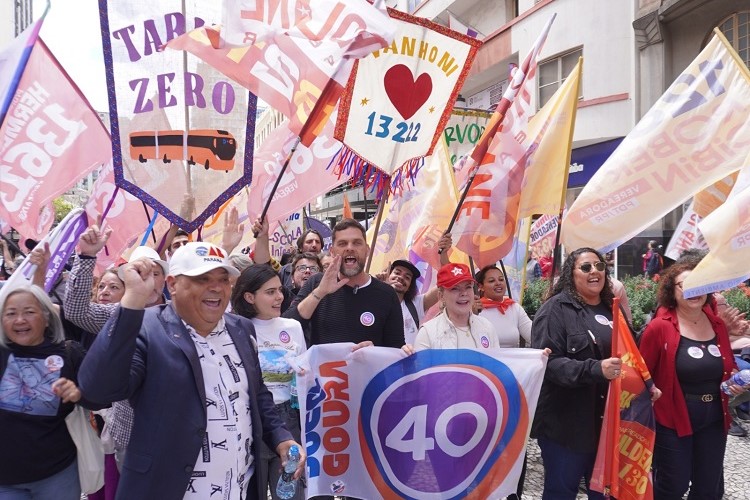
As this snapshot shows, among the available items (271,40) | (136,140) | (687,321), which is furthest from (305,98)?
(687,321)

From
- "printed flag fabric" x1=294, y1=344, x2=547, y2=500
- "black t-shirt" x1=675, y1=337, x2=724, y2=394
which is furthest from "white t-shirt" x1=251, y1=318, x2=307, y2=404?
"black t-shirt" x1=675, y1=337, x2=724, y2=394

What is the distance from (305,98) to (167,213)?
123 centimetres

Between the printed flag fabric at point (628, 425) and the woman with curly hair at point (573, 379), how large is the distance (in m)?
0.09

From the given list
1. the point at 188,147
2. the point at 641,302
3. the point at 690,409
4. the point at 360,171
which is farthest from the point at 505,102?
the point at 641,302

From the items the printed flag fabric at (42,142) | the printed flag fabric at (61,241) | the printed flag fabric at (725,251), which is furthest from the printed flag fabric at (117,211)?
the printed flag fabric at (725,251)

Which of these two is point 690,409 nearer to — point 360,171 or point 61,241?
point 360,171

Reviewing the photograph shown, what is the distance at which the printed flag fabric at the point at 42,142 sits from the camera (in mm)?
4531

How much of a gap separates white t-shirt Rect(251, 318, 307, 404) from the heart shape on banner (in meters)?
1.89

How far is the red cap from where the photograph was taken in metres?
3.38

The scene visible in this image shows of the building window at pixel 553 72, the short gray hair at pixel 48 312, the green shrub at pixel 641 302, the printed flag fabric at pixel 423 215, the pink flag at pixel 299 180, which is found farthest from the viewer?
the building window at pixel 553 72

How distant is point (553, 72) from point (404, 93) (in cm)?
1392

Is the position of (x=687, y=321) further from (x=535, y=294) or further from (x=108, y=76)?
(x=535, y=294)

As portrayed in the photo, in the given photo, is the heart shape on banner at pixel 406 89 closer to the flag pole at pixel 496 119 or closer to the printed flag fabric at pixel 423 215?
the flag pole at pixel 496 119

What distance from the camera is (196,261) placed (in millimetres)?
2115
